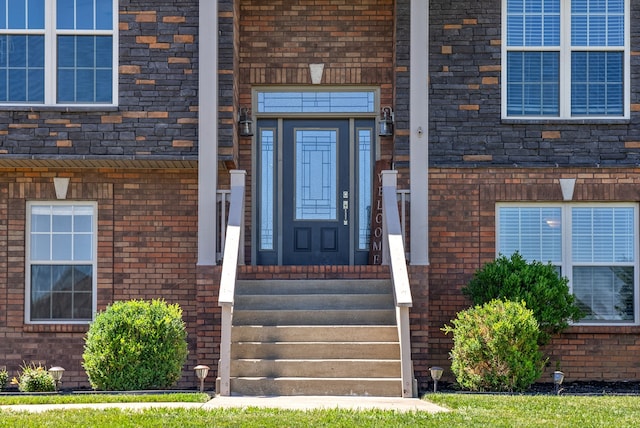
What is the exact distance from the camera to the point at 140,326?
1170 cm

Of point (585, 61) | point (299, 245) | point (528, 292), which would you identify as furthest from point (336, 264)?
point (585, 61)

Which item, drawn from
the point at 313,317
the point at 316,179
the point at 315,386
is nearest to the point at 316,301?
the point at 313,317

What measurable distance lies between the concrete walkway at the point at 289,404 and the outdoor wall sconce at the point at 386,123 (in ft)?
14.6

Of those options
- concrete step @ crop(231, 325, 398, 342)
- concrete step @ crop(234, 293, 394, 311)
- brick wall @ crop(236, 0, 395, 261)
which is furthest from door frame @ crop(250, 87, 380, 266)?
concrete step @ crop(231, 325, 398, 342)

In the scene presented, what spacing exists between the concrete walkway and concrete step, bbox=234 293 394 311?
1.80m

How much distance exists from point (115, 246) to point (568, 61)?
6351 mm

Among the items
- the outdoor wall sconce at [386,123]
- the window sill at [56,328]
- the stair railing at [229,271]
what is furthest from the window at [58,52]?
the outdoor wall sconce at [386,123]

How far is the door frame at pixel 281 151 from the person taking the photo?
1462 centimetres

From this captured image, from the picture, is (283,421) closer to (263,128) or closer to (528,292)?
(528,292)

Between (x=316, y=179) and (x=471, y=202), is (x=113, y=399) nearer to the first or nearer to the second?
(x=316, y=179)

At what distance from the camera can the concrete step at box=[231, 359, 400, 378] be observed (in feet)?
37.8

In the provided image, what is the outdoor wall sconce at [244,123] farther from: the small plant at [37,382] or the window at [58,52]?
the small plant at [37,382]

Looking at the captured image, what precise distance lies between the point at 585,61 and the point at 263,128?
437 centimetres

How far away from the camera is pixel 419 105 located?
13.7m
